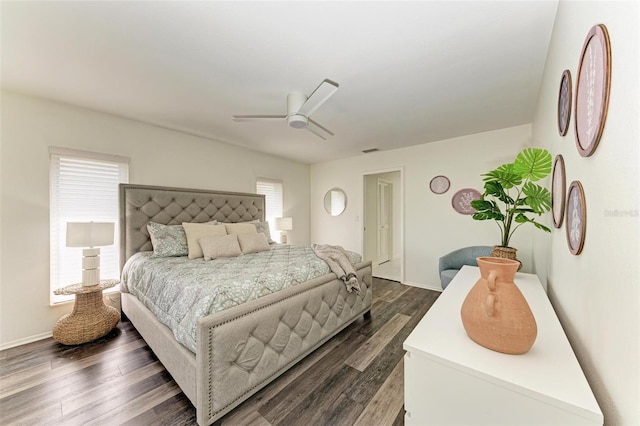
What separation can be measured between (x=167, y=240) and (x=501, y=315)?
119 inches

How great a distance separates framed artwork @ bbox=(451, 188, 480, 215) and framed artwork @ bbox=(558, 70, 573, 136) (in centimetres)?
235

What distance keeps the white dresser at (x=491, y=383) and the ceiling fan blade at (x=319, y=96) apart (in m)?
1.62

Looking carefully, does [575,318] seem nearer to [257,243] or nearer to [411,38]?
[411,38]

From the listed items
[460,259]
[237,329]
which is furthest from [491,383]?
[460,259]

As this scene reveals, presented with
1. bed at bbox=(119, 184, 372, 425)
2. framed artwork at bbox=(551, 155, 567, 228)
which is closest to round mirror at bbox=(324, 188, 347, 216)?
bed at bbox=(119, 184, 372, 425)

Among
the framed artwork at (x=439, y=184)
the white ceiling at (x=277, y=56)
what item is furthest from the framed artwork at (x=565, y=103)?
the framed artwork at (x=439, y=184)

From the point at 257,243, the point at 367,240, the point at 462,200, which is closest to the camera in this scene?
the point at 257,243

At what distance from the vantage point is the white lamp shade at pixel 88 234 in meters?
2.16

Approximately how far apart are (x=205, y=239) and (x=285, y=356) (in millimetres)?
1561

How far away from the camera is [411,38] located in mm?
1554

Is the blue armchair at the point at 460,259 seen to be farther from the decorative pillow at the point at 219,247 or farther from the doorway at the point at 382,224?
the decorative pillow at the point at 219,247

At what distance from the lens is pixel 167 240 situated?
2680mm

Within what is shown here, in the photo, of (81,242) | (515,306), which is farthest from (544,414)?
(81,242)

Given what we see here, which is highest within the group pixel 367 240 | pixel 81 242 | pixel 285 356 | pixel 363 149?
pixel 363 149
